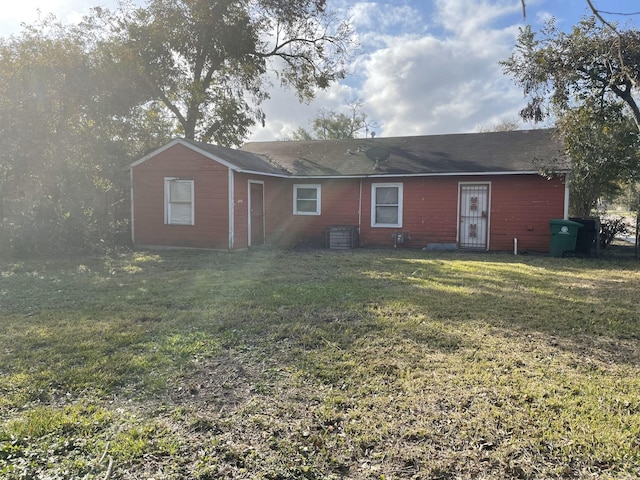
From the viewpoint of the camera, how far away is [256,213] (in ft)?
→ 45.5

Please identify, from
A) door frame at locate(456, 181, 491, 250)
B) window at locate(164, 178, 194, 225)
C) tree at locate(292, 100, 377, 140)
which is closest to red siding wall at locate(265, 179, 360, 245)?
window at locate(164, 178, 194, 225)

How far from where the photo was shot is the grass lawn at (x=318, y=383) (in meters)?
2.61

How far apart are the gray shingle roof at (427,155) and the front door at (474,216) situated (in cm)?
75

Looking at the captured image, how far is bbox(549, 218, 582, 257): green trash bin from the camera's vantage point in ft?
37.8

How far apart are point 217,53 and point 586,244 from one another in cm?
1524

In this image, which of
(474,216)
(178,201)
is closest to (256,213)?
(178,201)

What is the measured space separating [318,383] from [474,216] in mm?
11069

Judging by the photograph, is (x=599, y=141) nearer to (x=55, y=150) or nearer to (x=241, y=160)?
(x=241, y=160)

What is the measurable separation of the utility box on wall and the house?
32 mm

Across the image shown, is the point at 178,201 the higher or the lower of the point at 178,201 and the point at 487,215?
the higher

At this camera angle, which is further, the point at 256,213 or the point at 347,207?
the point at 347,207

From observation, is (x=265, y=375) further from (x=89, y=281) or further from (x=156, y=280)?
(x=89, y=281)

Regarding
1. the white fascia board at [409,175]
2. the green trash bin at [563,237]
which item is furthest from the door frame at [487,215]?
the green trash bin at [563,237]

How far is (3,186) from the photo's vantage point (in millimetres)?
11633
